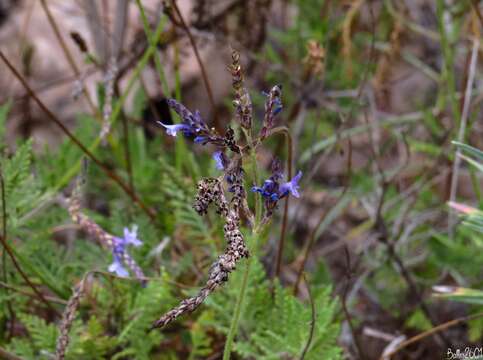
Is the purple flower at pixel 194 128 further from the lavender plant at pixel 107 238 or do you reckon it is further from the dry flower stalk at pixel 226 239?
the lavender plant at pixel 107 238

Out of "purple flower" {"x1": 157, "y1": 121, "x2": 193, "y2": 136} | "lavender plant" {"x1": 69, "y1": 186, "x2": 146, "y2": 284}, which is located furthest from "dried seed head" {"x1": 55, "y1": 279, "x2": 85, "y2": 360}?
"purple flower" {"x1": 157, "y1": 121, "x2": 193, "y2": 136}

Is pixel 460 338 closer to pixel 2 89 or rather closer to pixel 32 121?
pixel 32 121

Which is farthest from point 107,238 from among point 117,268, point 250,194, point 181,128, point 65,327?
point 250,194

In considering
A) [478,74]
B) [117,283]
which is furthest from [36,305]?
[478,74]

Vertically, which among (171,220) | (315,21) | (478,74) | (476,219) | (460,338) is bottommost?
(460,338)

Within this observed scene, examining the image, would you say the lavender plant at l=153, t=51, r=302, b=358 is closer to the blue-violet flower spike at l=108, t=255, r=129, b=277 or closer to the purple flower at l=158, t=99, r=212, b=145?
the purple flower at l=158, t=99, r=212, b=145

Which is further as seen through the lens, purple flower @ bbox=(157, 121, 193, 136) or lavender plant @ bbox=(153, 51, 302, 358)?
purple flower @ bbox=(157, 121, 193, 136)

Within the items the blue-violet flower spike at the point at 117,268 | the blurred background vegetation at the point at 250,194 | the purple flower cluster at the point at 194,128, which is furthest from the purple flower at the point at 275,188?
the blue-violet flower spike at the point at 117,268

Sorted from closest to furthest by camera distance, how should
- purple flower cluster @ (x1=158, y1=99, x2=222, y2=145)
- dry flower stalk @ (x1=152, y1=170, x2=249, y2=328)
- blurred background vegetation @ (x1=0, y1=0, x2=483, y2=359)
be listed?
1. dry flower stalk @ (x1=152, y1=170, x2=249, y2=328)
2. purple flower cluster @ (x1=158, y1=99, x2=222, y2=145)
3. blurred background vegetation @ (x1=0, y1=0, x2=483, y2=359)
